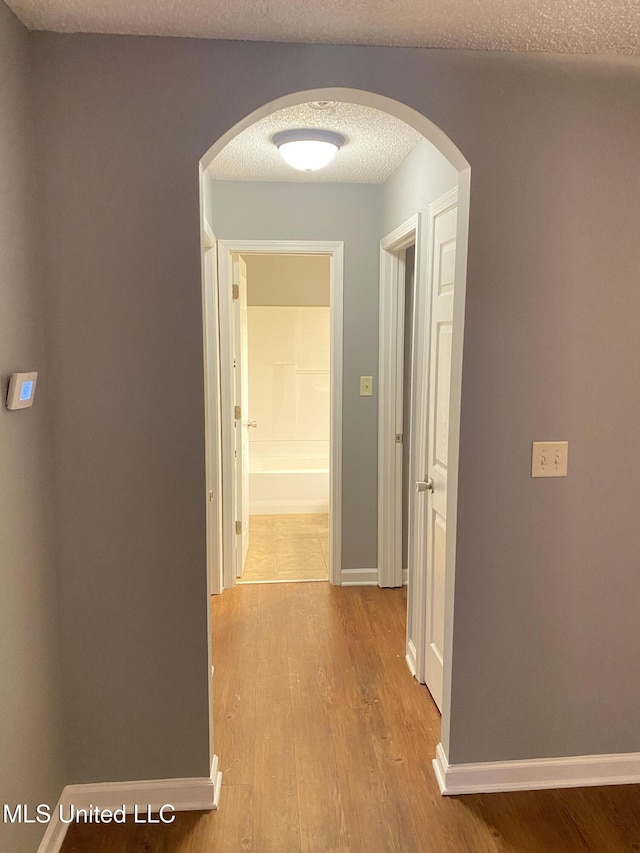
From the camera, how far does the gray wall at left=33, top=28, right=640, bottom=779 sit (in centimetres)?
175

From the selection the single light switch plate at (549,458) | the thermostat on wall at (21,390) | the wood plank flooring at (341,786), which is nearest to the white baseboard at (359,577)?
the wood plank flooring at (341,786)

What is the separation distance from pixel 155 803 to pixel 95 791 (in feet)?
0.63

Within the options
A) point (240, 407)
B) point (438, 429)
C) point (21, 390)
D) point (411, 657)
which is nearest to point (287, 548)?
point (240, 407)

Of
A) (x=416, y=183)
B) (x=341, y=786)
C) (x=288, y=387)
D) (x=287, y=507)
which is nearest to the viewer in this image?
(x=341, y=786)

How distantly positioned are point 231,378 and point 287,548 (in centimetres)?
151

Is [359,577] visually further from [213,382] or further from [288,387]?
[288,387]

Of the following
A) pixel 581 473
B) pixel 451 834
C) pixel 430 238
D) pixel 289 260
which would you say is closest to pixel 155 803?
pixel 451 834

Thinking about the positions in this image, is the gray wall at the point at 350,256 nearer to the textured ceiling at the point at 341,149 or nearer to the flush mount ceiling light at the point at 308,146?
the textured ceiling at the point at 341,149

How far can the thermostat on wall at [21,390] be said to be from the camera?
5.00 feet

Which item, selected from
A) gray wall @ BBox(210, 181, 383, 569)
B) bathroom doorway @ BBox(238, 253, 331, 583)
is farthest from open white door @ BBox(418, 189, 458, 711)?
bathroom doorway @ BBox(238, 253, 331, 583)

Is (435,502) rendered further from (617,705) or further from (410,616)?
(617,705)

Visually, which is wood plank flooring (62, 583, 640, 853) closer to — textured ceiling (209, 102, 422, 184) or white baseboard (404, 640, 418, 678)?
white baseboard (404, 640, 418, 678)

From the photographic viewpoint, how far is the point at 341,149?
2883 millimetres

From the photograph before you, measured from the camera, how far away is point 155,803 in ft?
6.54
